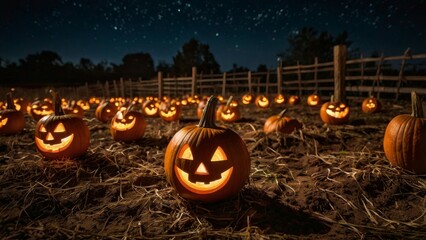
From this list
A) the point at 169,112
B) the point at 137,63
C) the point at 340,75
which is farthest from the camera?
the point at 137,63

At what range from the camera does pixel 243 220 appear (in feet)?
6.86

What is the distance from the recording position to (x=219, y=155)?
7.56ft

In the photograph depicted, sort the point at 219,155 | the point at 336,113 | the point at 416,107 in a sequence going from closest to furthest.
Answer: the point at 219,155, the point at 416,107, the point at 336,113

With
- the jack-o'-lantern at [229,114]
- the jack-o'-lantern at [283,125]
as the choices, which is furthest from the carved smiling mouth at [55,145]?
the jack-o'-lantern at [229,114]

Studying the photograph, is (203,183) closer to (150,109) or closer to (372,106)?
(150,109)

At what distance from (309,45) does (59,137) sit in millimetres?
28330

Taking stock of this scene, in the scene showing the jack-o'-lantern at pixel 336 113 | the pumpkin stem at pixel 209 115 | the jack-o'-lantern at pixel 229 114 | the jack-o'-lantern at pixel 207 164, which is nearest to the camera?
the jack-o'-lantern at pixel 207 164

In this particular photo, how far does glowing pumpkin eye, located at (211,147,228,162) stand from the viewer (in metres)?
2.28

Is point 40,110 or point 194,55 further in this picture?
point 194,55

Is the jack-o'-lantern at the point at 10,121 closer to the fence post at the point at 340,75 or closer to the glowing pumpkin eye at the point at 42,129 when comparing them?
the glowing pumpkin eye at the point at 42,129

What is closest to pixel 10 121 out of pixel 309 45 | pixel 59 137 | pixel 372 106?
pixel 59 137

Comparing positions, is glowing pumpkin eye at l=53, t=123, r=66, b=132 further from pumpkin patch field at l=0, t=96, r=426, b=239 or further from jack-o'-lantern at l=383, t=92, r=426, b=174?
jack-o'-lantern at l=383, t=92, r=426, b=174

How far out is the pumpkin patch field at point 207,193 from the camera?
1974mm

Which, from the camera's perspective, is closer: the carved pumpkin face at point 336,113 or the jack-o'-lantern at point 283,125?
the jack-o'-lantern at point 283,125
